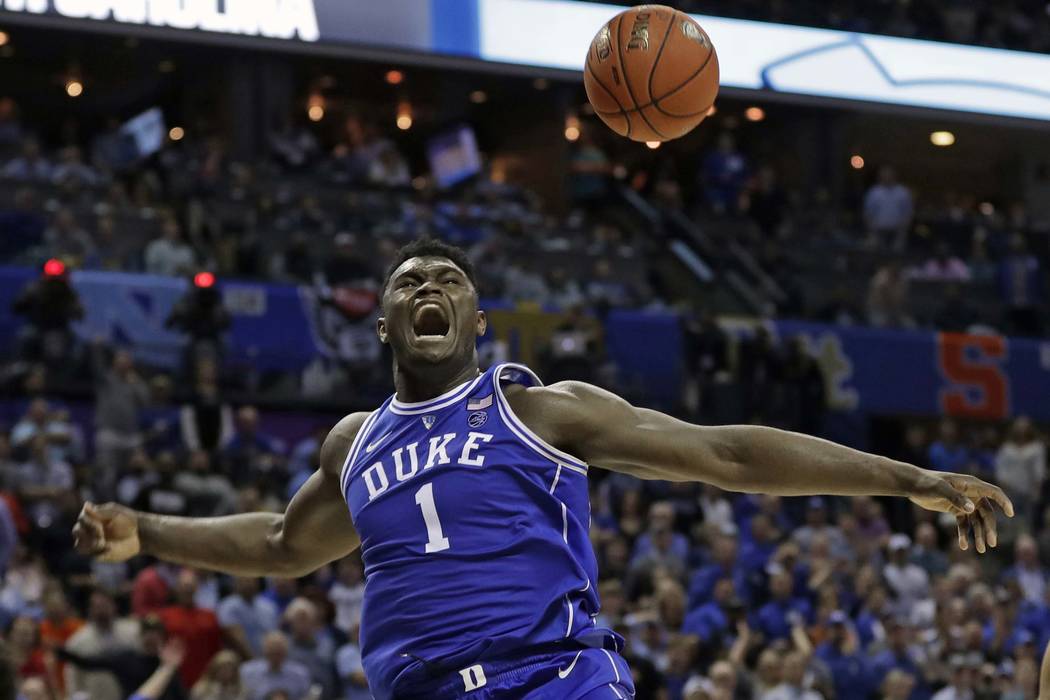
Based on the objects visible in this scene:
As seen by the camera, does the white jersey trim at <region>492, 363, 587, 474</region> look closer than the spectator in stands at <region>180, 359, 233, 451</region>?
Yes

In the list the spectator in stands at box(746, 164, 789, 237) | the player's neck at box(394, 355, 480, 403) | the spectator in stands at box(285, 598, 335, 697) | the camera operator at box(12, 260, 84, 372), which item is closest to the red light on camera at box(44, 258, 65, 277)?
the camera operator at box(12, 260, 84, 372)

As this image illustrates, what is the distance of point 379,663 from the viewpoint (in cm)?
486

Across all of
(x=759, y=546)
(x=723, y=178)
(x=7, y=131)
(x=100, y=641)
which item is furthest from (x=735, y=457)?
(x=723, y=178)

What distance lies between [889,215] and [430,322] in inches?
798

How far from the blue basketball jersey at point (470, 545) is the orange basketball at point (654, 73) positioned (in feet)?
9.17

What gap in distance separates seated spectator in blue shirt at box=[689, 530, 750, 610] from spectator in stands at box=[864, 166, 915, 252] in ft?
36.7

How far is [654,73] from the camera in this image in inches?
296

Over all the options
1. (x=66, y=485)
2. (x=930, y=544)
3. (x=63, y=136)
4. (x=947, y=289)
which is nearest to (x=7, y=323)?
(x=66, y=485)

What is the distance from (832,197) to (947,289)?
409 centimetres

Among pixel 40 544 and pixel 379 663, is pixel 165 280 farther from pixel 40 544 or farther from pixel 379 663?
pixel 379 663

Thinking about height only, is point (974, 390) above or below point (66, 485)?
below

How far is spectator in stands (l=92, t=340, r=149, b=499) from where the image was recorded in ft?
46.7

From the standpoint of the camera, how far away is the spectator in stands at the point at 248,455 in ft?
45.5

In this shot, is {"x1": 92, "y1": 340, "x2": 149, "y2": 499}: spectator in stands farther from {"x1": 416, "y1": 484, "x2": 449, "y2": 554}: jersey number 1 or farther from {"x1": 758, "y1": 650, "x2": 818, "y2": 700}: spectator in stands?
{"x1": 416, "y1": 484, "x2": 449, "y2": 554}: jersey number 1
